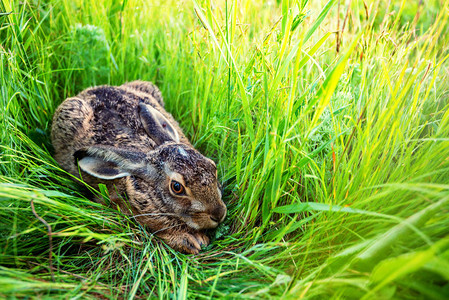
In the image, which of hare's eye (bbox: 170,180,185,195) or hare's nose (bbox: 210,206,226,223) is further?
hare's eye (bbox: 170,180,185,195)

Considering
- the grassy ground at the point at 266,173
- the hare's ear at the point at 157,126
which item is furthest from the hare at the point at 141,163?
the grassy ground at the point at 266,173

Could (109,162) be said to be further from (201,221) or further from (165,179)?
(201,221)

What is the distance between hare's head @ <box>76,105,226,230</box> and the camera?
3.01 m

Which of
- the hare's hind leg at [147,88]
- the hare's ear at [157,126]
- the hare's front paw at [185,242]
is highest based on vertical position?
the hare's hind leg at [147,88]

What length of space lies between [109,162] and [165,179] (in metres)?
0.57

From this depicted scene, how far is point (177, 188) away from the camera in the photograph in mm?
3096

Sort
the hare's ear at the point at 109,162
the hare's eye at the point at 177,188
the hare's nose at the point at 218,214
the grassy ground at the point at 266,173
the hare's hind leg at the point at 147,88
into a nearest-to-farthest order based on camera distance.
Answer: the grassy ground at the point at 266,173 → the hare's nose at the point at 218,214 → the hare's eye at the point at 177,188 → the hare's ear at the point at 109,162 → the hare's hind leg at the point at 147,88

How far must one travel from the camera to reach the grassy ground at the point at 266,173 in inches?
78.0

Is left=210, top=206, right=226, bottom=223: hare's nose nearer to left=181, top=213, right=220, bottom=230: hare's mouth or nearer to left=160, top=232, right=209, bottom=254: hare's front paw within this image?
left=181, top=213, right=220, bottom=230: hare's mouth

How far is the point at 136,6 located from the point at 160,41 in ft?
1.76

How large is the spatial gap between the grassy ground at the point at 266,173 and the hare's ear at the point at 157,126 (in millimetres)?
338

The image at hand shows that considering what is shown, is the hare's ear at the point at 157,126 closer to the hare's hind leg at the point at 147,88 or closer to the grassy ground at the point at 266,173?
the grassy ground at the point at 266,173

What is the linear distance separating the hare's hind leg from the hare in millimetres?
284

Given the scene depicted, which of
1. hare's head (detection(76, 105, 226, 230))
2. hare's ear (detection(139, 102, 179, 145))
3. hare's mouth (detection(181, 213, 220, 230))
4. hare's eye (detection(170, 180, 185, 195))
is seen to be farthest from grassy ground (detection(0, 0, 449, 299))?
hare's eye (detection(170, 180, 185, 195))
